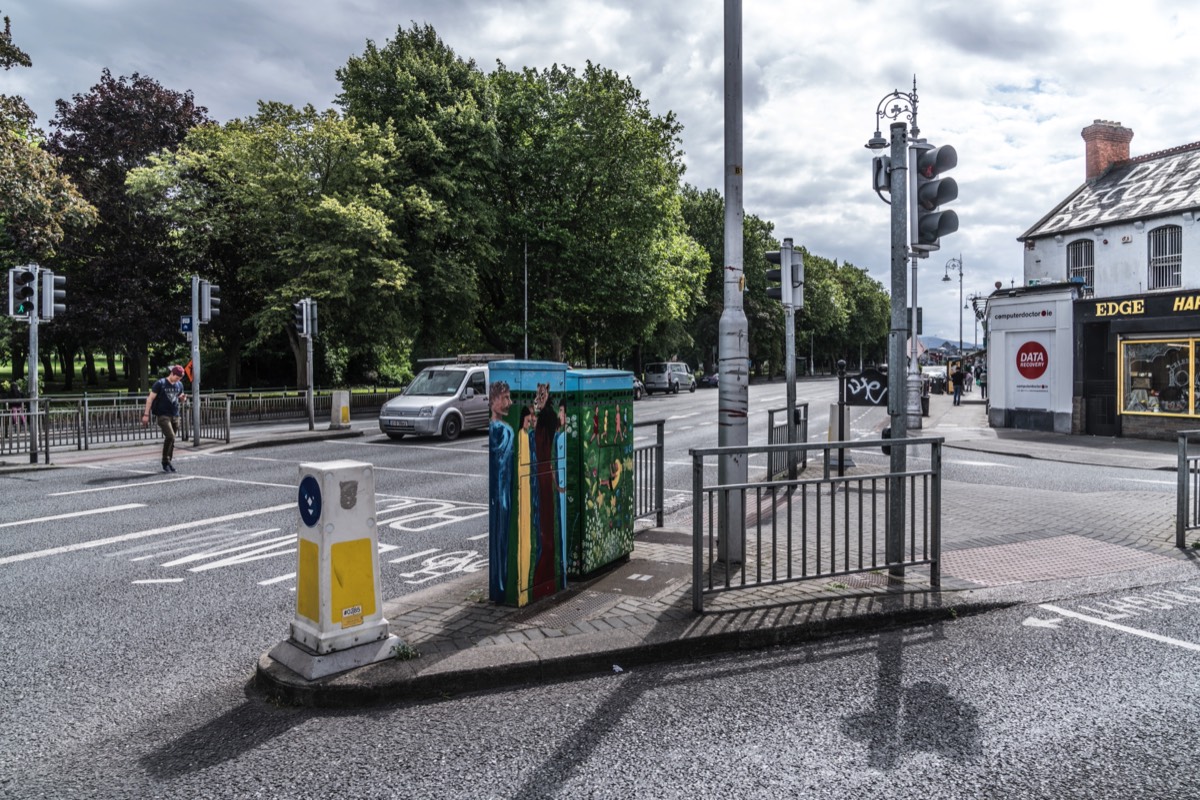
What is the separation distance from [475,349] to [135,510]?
31538 mm

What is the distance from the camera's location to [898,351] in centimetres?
642

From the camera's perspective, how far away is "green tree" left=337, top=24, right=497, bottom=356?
30766 millimetres

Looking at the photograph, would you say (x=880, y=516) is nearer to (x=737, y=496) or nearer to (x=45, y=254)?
(x=737, y=496)

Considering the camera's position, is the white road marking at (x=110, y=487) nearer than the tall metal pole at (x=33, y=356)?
Yes

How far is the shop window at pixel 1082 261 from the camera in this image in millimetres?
27688

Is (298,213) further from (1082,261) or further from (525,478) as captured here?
(1082,261)

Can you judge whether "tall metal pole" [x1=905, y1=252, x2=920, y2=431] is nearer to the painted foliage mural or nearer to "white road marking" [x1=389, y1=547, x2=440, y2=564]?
"white road marking" [x1=389, y1=547, x2=440, y2=564]

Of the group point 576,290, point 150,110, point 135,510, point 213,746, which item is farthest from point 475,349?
point 213,746

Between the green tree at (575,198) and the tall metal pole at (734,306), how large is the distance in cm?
2728

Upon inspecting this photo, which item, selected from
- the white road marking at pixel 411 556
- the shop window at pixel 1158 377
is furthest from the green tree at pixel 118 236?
the shop window at pixel 1158 377

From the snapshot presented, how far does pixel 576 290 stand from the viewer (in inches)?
1385

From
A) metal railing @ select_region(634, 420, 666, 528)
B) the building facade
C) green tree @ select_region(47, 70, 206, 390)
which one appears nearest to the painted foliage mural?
metal railing @ select_region(634, 420, 666, 528)

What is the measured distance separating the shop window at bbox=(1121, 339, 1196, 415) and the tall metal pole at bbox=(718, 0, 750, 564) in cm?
1923

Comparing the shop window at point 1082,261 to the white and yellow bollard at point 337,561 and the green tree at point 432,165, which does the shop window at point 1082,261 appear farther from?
the white and yellow bollard at point 337,561
